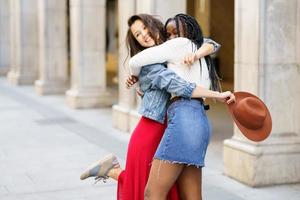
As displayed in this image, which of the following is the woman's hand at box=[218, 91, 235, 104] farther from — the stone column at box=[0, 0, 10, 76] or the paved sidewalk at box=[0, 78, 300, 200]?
the stone column at box=[0, 0, 10, 76]

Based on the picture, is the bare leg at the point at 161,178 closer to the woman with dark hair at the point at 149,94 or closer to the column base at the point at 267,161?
the woman with dark hair at the point at 149,94

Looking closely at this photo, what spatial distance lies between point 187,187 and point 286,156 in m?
3.04

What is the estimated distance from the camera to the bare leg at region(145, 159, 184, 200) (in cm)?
421

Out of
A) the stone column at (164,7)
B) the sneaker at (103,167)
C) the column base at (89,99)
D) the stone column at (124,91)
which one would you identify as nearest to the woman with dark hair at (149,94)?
the sneaker at (103,167)

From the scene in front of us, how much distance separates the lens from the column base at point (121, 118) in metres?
11.0

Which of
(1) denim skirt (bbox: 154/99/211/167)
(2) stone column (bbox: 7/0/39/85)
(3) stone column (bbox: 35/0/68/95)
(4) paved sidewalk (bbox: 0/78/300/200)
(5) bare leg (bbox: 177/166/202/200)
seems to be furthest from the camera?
(2) stone column (bbox: 7/0/39/85)

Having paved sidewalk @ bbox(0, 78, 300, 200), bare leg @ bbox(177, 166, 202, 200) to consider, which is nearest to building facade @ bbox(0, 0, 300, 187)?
paved sidewalk @ bbox(0, 78, 300, 200)

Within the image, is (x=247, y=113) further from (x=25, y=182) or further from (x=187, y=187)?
(x=25, y=182)

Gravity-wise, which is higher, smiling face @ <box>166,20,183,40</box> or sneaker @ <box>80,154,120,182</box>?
smiling face @ <box>166,20,183,40</box>

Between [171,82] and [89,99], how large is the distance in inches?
406

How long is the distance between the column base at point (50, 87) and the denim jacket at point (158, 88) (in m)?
13.3

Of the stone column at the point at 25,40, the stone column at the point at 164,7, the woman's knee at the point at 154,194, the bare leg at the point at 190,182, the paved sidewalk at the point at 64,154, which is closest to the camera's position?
the woman's knee at the point at 154,194

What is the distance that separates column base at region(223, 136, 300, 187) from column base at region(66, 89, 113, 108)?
24.1 feet

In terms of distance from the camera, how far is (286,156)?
23.4 ft
